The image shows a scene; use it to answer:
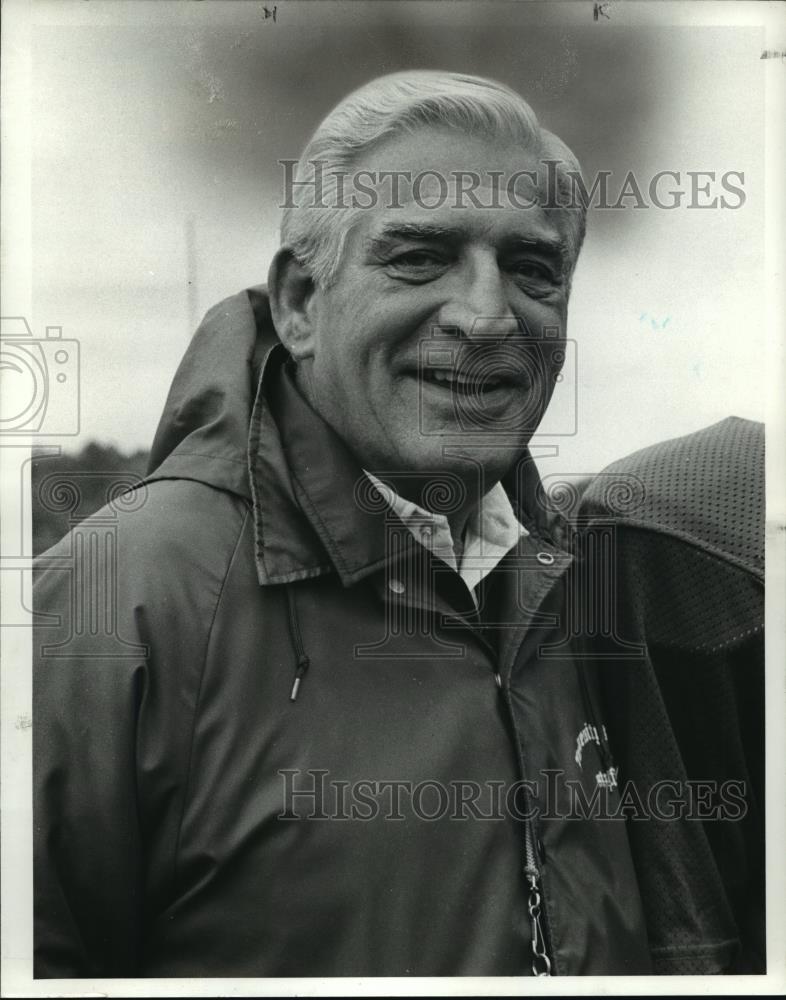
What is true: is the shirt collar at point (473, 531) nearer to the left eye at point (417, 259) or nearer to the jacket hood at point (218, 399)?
the jacket hood at point (218, 399)

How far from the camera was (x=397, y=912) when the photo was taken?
6.75 ft

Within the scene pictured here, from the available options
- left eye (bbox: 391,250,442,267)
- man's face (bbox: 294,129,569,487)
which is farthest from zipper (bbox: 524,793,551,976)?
left eye (bbox: 391,250,442,267)

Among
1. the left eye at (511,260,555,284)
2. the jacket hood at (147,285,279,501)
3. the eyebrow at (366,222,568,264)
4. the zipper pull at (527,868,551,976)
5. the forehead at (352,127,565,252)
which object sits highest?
the forehead at (352,127,565,252)

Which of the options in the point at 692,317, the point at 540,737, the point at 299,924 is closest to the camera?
the point at 299,924

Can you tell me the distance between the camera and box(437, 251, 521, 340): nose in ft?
6.92

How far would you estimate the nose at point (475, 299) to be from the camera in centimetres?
211

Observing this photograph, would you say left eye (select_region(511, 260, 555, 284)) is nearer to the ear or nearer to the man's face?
the man's face

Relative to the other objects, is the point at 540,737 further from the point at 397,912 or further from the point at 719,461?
the point at 719,461

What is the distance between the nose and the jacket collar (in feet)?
1.02

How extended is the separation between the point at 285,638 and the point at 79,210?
927mm

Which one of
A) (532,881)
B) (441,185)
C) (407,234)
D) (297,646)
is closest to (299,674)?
(297,646)

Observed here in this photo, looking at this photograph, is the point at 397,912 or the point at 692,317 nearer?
the point at 397,912

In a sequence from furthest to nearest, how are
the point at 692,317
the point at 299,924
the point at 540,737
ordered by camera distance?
the point at 692,317
the point at 540,737
the point at 299,924

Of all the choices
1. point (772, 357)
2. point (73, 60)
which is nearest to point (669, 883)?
point (772, 357)
